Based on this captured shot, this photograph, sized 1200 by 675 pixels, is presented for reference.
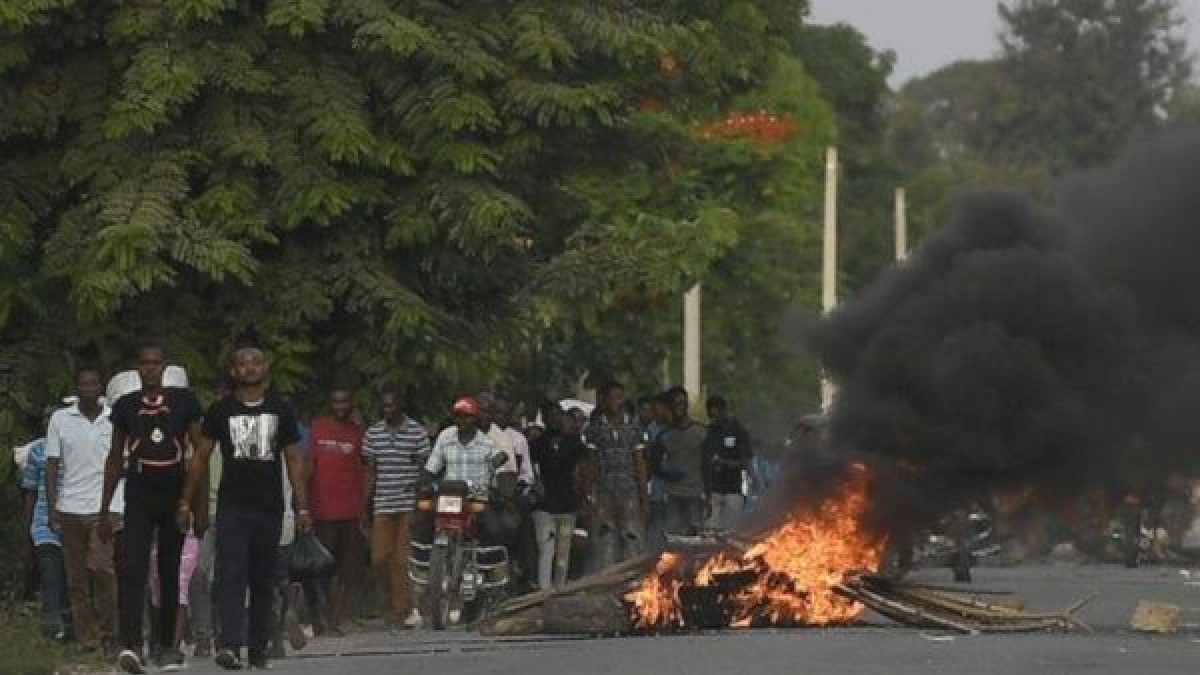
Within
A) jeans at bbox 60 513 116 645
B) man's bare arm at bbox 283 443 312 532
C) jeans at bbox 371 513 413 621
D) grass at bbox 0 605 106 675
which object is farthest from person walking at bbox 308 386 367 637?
man's bare arm at bbox 283 443 312 532

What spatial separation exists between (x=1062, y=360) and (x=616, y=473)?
22.9ft

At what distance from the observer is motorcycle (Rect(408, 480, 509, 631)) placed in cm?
2216

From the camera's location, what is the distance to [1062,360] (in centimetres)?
2000

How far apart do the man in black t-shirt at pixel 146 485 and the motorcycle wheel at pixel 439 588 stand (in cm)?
487

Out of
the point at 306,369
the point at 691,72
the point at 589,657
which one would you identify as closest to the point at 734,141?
the point at 691,72

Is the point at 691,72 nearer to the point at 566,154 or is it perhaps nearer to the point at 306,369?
the point at 566,154

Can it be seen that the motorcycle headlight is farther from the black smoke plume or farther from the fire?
the black smoke plume

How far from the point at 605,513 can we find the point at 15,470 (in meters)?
5.45

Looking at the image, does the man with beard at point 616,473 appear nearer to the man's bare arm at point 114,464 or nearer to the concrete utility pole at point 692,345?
the man's bare arm at point 114,464

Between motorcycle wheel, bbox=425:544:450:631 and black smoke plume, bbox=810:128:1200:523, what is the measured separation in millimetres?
3312

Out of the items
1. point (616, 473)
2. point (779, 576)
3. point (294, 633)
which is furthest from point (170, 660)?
point (616, 473)

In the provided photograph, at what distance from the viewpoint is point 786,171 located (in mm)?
40969

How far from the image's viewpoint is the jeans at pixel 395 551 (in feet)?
76.0

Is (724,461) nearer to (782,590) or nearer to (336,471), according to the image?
(336,471)
